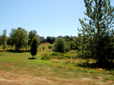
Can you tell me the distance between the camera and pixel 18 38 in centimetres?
5050

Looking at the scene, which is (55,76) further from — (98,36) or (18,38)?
(18,38)

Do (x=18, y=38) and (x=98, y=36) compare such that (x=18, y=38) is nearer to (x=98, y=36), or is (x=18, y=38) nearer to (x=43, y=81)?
(x=98, y=36)

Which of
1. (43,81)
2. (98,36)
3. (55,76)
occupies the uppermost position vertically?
(98,36)

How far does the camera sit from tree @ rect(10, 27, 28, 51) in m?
49.4

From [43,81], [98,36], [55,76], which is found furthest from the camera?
[98,36]

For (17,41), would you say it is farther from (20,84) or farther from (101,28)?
(20,84)

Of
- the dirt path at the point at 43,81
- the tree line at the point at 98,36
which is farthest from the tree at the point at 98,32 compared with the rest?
the dirt path at the point at 43,81

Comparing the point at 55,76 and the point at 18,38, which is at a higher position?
the point at 18,38

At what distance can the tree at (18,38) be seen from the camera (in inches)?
1944

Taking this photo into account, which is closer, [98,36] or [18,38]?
[98,36]

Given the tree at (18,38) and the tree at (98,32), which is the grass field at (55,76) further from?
the tree at (18,38)

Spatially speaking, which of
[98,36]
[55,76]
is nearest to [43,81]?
[55,76]

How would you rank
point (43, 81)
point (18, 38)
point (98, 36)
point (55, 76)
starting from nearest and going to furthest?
point (43, 81)
point (55, 76)
point (98, 36)
point (18, 38)

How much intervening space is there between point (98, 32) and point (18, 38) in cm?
4300
